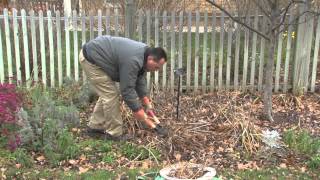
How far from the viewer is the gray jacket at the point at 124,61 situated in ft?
17.9

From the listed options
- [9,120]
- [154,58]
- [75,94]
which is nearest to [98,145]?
[9,120]

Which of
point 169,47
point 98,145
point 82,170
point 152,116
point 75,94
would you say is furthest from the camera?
point 169,47

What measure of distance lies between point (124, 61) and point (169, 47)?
3252 mm

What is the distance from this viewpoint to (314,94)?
331 inches

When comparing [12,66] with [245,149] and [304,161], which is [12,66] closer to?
[245,149]

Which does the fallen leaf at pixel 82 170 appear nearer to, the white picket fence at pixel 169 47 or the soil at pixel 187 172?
the soil at pixel 187 172

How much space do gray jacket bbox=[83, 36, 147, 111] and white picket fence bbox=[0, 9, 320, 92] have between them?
2133 millimetres

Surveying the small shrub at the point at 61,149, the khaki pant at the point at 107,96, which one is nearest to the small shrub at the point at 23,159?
the small shrub at the point at 61,149

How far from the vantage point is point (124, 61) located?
555 centimetres

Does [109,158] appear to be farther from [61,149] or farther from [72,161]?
[61,149]

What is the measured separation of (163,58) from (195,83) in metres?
3.14

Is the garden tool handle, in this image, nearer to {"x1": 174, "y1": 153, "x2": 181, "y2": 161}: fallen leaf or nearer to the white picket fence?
{"x1": 174, "y1": 153, "x2": 181, "y2": 161}: fallen leaf

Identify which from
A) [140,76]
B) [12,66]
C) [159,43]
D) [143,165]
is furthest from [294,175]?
[12,66]

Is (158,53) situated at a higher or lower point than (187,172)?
higher
